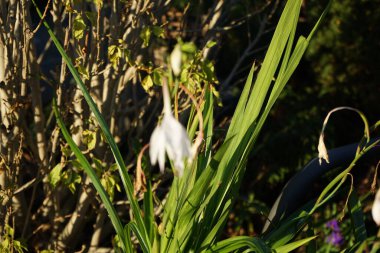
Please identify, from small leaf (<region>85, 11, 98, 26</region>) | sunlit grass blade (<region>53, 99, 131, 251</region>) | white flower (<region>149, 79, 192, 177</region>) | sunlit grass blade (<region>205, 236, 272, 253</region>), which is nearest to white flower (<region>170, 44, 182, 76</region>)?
white flower (<region>149, 79, 192, 177</region>)

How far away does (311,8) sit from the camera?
4930 millimetres

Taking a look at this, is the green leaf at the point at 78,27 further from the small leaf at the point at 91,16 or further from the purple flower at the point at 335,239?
the purple flower at the point at 335,239

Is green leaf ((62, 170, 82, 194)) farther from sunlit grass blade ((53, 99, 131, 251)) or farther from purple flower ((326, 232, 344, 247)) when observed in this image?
purple flower ((326, 232, 344, 247))

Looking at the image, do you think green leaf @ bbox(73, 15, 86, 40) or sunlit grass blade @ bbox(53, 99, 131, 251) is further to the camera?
green leaf @ bbox(73, 15, 86, 40)

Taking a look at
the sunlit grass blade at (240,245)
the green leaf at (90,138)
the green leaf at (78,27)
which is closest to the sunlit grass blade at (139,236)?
the sunlit grass blade at (240,245)

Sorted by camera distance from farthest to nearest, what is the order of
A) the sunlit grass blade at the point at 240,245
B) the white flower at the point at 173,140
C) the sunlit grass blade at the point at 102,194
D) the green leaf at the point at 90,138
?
the green leaf at the point at 90,138
the sunlit grass blade at the point at 102,194
the sunlit grass blade at the point at 240,245
the white flower at the point at 173,140

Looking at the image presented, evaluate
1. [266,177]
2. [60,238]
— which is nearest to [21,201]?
[60,238]

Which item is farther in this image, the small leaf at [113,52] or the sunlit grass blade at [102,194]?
the small leaf at [113,52]

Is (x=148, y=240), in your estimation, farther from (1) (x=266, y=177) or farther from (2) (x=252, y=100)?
(1) (x=266, y=177)

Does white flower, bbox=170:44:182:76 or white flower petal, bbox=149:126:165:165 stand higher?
white flower, bbox=170:44:182:76

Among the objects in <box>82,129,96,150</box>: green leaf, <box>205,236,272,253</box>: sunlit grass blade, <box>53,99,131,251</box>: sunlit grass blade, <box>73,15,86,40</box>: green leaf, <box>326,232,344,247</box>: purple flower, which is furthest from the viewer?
<box>326,232,344,247</box>: purple flower

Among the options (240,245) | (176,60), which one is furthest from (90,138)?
(176,60)

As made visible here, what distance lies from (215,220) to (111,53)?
2.18 feet

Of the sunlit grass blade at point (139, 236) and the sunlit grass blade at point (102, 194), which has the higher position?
the sunlit grass blade at point (102, 194)
